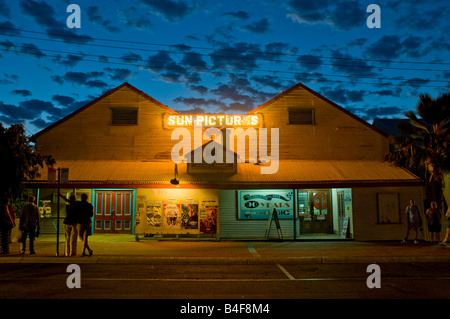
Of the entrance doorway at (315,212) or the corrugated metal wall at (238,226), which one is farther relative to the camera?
the entrance doorway at (315,212)

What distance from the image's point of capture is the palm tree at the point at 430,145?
52.4 ft

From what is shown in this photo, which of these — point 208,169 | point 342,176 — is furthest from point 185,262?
point 342,176

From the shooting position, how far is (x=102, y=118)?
1898cm

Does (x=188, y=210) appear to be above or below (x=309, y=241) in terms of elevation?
above

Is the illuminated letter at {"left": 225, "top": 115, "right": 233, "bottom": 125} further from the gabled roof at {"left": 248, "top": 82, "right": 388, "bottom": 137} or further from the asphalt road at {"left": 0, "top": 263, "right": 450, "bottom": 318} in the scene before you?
the asphalt road at {"left": 0, "top": 263, "right": 450, "bottom": 318}

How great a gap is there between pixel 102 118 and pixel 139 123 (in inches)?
73.2

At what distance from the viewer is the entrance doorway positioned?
62.6 feet

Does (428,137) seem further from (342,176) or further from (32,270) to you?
(32,270)

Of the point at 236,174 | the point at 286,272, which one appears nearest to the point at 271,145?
the point at 236,174

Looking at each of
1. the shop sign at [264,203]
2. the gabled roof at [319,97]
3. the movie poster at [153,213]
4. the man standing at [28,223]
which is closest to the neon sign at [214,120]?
the gabled roof at [319,97]

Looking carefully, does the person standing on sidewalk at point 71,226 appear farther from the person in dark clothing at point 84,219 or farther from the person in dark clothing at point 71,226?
the person in dark clothing at point 84,219

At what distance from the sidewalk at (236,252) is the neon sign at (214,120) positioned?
18.9 ft

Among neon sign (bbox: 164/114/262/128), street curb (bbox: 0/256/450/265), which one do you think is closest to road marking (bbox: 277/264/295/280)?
street curb (bbox: 0/256/450/265)

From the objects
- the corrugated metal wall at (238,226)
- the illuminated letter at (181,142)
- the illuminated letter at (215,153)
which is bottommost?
the corrugated metal wall at (238,226)
